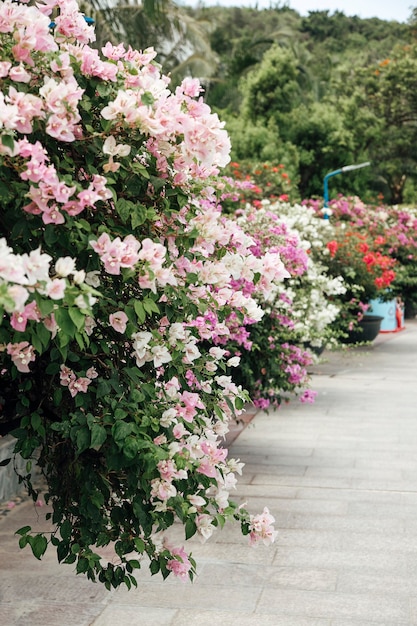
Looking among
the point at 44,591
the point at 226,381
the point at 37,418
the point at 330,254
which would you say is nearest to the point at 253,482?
the point at 44,591

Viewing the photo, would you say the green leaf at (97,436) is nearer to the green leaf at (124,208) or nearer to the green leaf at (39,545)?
the green leaf at (39,545)

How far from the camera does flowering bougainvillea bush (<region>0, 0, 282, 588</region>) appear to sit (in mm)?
3021

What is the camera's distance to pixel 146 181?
348 cm

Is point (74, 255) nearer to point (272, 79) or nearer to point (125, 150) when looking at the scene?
point (125, 150)

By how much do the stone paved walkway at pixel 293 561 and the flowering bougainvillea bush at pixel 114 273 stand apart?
130 cm

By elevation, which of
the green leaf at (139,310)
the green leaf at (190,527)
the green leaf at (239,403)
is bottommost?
the green leaf at (190,527)

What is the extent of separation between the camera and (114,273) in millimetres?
3057

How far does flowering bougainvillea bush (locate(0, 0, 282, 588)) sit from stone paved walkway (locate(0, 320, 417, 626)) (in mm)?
1303

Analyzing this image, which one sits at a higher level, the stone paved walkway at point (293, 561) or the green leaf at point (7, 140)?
the green leaf at point (7, 140)

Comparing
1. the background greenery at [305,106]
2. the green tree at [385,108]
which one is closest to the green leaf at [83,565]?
the background greenery at [305,106]

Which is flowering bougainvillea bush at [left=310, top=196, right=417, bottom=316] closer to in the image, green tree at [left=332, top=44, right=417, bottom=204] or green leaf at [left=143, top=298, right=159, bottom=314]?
green tree at [left=332, top=44, right=417, bottom=204]

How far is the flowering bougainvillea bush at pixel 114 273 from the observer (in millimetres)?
3021

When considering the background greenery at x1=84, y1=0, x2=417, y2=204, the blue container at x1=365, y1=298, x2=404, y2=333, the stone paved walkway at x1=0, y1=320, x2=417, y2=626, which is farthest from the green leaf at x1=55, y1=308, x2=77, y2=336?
the background greenery at x1=84, y1=0, x2=417, y2=204

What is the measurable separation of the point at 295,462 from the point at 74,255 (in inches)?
217
